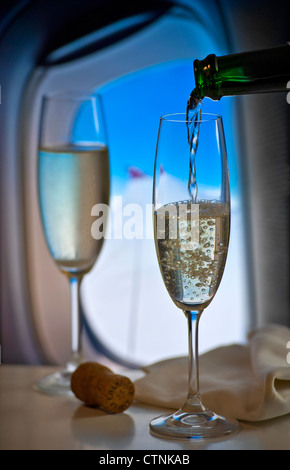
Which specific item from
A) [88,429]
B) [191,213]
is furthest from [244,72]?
[88,429]

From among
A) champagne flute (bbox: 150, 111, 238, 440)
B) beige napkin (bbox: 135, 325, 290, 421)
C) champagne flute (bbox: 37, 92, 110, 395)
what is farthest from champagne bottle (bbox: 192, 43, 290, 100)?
beige napkin (bbox: 135, 325, 290, 421)

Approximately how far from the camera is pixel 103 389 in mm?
981

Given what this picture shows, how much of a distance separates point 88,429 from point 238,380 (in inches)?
10.5

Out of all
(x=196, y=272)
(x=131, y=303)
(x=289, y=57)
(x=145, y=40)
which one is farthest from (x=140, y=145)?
(x=196, y=272)

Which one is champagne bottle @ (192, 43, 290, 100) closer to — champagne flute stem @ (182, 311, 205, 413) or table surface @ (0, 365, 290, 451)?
champagne flute stem @ (182, 311, 205, 413)

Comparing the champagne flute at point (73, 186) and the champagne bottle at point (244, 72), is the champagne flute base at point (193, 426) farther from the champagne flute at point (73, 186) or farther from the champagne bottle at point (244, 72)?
the champagne bottle at point (244, 72)

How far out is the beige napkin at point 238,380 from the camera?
0.94 m

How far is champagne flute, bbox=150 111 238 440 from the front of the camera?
856 mm

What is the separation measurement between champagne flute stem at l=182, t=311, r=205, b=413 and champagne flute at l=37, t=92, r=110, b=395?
0.33m

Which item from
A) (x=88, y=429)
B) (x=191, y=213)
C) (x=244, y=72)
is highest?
(x=244, y=72)

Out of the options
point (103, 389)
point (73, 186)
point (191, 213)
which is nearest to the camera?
point (191, 213)

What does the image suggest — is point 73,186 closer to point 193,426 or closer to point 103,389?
point 103,389

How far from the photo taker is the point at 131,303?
8.45 ft

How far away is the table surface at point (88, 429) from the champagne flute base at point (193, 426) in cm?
1
